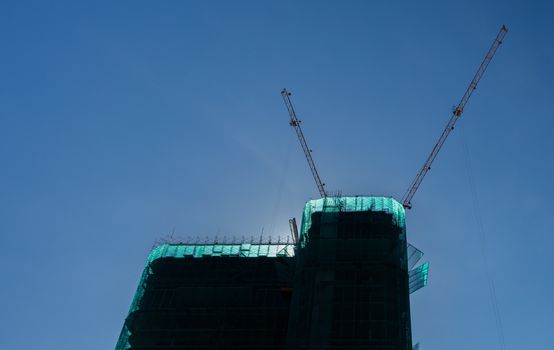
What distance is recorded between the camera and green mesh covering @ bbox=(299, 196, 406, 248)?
6550cm

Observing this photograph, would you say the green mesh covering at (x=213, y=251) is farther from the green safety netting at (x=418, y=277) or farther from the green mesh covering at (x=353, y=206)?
the green safety netting at (x=418, y=277)

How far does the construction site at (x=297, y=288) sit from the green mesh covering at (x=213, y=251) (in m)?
0.15

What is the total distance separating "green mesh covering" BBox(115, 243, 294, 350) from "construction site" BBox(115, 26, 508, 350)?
0.15 metres

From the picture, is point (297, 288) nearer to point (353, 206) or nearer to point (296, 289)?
point (296, 289)

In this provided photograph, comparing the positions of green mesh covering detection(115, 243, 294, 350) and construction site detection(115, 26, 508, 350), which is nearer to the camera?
construction site detection(115, 26, 508, 350)

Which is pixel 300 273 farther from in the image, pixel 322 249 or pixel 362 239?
pixel 362 239

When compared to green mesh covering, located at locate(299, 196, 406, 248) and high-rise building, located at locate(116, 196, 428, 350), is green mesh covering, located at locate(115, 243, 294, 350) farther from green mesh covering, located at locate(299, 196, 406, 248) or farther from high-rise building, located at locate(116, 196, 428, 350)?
green mesh covering, located at locate(299, 196, 406, 248)

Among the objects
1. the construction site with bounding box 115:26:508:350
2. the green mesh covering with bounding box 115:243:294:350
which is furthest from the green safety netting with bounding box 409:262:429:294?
the green mesh covering with bounding box 115:243:294:350

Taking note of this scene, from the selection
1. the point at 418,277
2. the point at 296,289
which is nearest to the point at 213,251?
the point at 296,289

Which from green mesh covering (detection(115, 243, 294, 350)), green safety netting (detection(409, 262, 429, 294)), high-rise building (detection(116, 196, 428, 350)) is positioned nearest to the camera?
high-rise building (detection(116, 196, 428, 350))

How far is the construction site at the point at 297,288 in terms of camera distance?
55.6m

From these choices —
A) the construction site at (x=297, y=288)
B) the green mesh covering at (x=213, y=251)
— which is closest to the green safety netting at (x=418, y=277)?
the construction site at (x=297, y=288)

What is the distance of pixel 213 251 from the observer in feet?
257

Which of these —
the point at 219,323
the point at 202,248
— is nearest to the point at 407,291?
the point at 219,323
